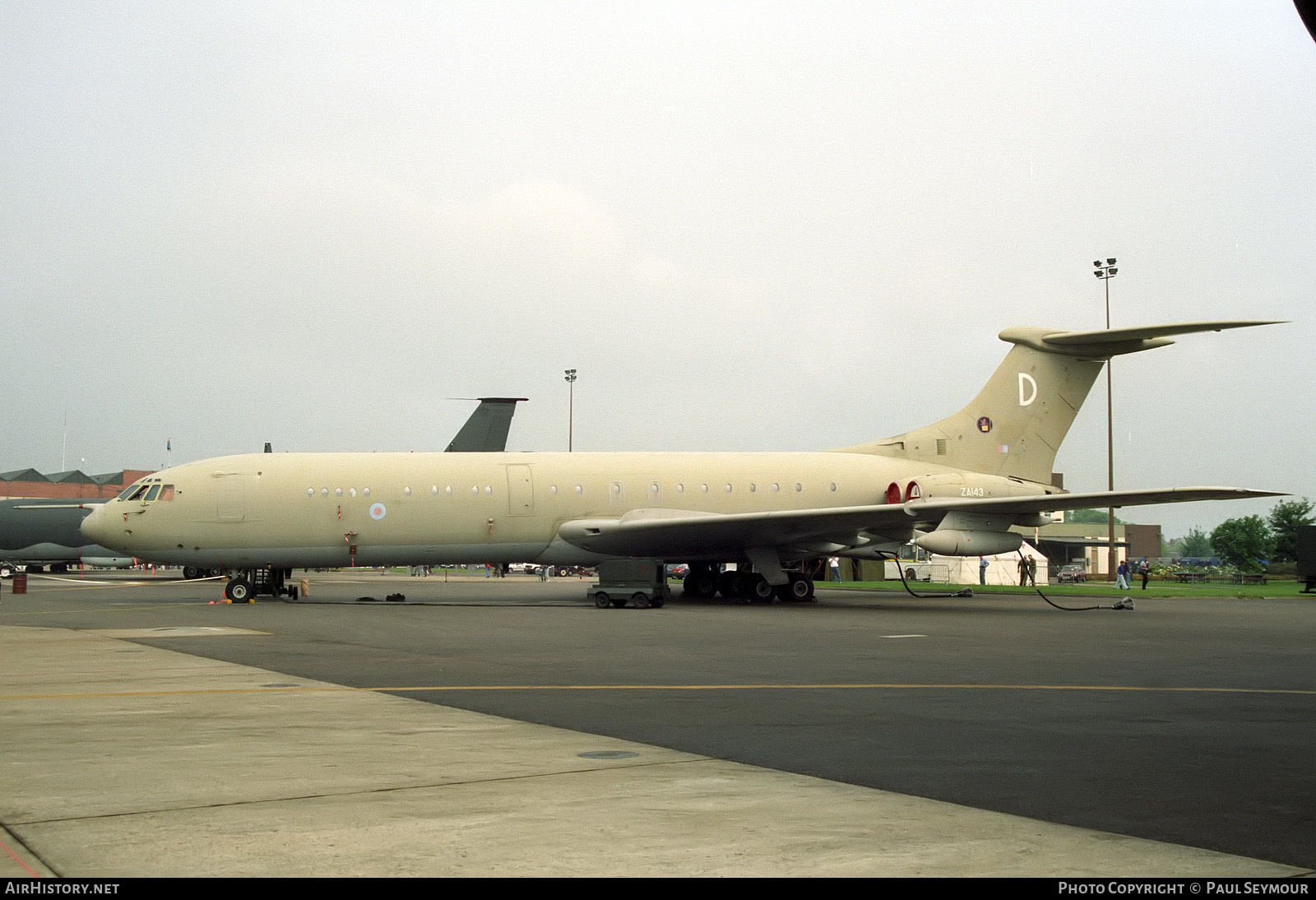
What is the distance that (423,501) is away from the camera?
29.1 metres

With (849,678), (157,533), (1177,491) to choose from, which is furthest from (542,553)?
(849,678)

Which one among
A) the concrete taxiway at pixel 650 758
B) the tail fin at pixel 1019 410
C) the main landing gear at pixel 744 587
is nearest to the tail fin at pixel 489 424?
the main landing gear at pixel 744 587

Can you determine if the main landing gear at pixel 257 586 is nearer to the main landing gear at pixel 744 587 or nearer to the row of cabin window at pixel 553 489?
the row of cabin window at pixel 553 489

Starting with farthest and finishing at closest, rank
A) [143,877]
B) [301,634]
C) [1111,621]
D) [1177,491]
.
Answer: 1. [1177,491]
2. [1111,621]
3. [301,634]
4. [143,877]

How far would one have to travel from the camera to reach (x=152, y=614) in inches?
941

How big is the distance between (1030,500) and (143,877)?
975 inches

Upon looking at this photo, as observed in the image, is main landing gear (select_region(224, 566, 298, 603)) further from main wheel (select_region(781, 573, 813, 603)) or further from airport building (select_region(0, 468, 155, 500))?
airport building (select_region(0, 468, 155, 500))

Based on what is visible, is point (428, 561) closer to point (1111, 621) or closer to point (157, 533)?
point (157, 533)

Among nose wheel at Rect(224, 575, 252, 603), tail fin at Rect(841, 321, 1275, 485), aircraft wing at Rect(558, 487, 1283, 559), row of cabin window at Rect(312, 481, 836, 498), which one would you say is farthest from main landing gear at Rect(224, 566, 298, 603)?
tail fin at Rect(841, 321, 1275, 485)

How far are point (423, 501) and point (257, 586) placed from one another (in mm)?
5460

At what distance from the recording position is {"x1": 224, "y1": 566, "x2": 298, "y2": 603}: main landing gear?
96.1ft

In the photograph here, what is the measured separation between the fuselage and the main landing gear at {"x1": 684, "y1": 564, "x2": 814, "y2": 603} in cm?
104

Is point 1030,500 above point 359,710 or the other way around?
above

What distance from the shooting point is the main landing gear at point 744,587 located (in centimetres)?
3095
